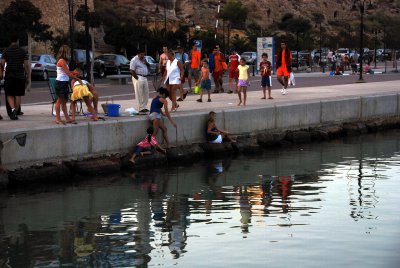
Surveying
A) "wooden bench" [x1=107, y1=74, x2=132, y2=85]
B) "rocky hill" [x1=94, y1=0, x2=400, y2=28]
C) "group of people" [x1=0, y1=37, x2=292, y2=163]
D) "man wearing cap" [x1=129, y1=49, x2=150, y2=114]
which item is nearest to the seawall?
"group of people" [x1=0, y1=37, x2=292, y2=163]

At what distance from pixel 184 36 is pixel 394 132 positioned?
160 ft

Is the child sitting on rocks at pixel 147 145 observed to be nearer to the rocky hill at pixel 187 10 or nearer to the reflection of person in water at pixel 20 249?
the reflection of person in water at pixel 20 249

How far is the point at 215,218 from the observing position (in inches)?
608

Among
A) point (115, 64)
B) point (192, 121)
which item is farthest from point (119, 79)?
point (192, 121)

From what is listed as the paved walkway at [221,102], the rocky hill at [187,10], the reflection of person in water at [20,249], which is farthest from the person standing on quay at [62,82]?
the rocky hill at [187,10]

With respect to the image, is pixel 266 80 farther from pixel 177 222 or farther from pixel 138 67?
pixel 177 222

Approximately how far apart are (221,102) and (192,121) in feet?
17.6

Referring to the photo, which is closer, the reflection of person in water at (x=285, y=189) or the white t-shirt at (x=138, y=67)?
the reflection of person in water at (x=285, y=189)

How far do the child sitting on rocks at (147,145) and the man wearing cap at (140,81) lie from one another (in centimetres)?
209

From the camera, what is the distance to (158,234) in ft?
47.0

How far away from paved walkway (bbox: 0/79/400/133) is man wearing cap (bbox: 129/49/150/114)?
1.82 feet

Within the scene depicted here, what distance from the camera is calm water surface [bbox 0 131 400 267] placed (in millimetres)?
12641

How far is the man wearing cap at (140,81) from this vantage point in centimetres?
2320

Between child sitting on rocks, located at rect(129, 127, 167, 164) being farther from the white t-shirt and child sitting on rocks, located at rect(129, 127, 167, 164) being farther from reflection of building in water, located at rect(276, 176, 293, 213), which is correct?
reflection of building in water, located at rect(276, 176, 293, 213)
